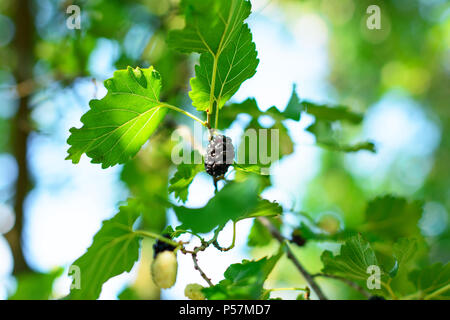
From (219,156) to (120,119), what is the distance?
170mm

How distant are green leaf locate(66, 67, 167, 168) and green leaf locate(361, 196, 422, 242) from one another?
0.66 metres

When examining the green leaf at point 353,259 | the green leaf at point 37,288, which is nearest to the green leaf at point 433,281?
the green leaf at point 353,259

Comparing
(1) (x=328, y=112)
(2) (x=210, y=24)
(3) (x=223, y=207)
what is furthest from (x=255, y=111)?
(3) (x=223, y=207)

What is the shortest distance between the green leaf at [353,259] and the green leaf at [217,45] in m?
0.30

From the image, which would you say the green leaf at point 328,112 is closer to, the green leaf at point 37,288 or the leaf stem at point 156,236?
the leaf stem at point 156,236

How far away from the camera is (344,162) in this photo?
169 inches

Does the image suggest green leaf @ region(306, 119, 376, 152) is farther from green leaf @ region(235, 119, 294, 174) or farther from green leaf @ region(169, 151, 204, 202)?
green leaf @ region(169, 151, 204, 202)

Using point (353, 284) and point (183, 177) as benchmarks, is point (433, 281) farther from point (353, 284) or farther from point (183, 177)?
point (183, 177)

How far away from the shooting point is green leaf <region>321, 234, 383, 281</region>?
60 centimetres

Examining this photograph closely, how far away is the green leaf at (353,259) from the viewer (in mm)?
604

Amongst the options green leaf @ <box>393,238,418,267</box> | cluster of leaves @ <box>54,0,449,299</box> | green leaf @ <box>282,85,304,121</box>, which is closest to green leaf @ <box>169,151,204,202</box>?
cluster of leaves @ <box>54,0,449,299</box>

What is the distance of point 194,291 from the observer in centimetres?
66
